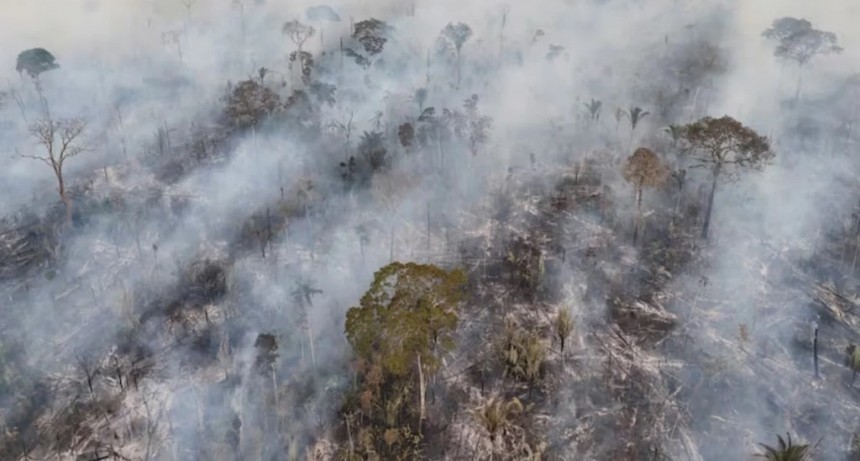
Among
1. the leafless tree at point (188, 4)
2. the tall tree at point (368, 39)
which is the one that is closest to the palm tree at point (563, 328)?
the tall tree at point (368, 39)

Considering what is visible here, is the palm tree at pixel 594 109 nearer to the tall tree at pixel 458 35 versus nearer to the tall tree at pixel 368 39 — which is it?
the tall tree at pixel 458 35

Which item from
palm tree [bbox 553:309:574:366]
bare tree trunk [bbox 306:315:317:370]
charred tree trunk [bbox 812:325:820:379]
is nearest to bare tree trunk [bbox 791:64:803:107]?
charred tree trunk [bbox 812:325:820:379]

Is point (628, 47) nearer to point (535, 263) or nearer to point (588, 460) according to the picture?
point (535, 263)

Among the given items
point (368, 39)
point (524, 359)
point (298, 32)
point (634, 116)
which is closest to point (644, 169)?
point (634, 116)

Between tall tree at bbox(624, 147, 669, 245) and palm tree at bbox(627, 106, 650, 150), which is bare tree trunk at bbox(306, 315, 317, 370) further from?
palm tree at bbox(627, 106, 650, 150)

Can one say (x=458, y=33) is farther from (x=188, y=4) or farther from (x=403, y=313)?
(x=403, y=313)

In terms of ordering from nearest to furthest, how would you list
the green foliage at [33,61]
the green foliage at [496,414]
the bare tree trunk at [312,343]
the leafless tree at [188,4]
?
the green foliage at [496,414] → the bare tree trunk at [312,343] → the green foliage at [33,61] → the leafless tree at [188,4]

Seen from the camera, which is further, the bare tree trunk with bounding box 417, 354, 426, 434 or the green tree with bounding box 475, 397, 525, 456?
the bare tree trunk with bounding box 417, 354, 426, 434
